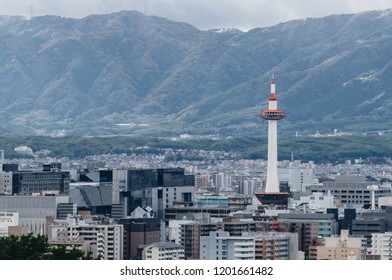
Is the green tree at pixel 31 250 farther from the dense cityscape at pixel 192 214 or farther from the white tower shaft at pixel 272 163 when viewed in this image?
the white tower shaft at pixel 272 163

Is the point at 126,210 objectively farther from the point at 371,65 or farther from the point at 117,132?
the point at 371,65

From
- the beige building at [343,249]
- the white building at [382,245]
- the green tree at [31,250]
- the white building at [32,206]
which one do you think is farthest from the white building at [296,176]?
the green tree at [31,250]

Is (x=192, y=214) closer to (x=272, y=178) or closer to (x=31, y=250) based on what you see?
(x=272, y=178)

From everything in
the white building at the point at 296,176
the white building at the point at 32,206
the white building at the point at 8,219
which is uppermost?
the white building at the point at 296,176

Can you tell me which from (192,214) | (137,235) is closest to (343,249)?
(137,235)

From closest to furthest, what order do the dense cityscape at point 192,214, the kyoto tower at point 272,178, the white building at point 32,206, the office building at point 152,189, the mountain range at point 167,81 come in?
the dense cityscape at point 192,214, the white building at point 32,206, the office building at point 152,189, the kyoto tower at point 272,178, the mountain range at point 167,81
